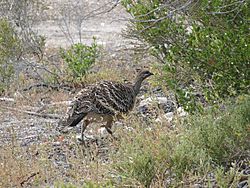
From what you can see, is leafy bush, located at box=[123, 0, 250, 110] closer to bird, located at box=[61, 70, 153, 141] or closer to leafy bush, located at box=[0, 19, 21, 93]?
bird, located at box=[61, 70, 153, 141]

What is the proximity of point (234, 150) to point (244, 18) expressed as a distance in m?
1.85

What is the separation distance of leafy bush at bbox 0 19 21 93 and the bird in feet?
15.6

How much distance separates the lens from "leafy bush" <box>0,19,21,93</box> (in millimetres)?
13102

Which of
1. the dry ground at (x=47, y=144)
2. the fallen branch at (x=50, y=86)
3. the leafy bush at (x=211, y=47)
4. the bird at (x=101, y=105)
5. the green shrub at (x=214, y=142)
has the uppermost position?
the leafy bush at (x=211, y=47)

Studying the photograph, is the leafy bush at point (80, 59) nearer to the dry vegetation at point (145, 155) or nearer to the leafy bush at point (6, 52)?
the leafy bush at point (6, 52)

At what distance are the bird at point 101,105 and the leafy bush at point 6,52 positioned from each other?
475 centimetres

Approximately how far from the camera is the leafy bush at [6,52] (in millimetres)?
13102

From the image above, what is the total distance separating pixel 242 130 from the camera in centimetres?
610

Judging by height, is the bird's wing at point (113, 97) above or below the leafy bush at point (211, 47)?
below

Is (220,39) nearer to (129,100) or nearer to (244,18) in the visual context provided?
(244,18)

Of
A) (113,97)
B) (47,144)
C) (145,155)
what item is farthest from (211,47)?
(47,144)

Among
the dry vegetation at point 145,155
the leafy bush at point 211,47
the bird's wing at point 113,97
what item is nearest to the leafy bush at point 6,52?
the dry vegetation at point 145,155

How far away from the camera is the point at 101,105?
8219mm

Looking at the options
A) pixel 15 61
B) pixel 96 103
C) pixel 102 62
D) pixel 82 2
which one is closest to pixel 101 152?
pixel 96 103
